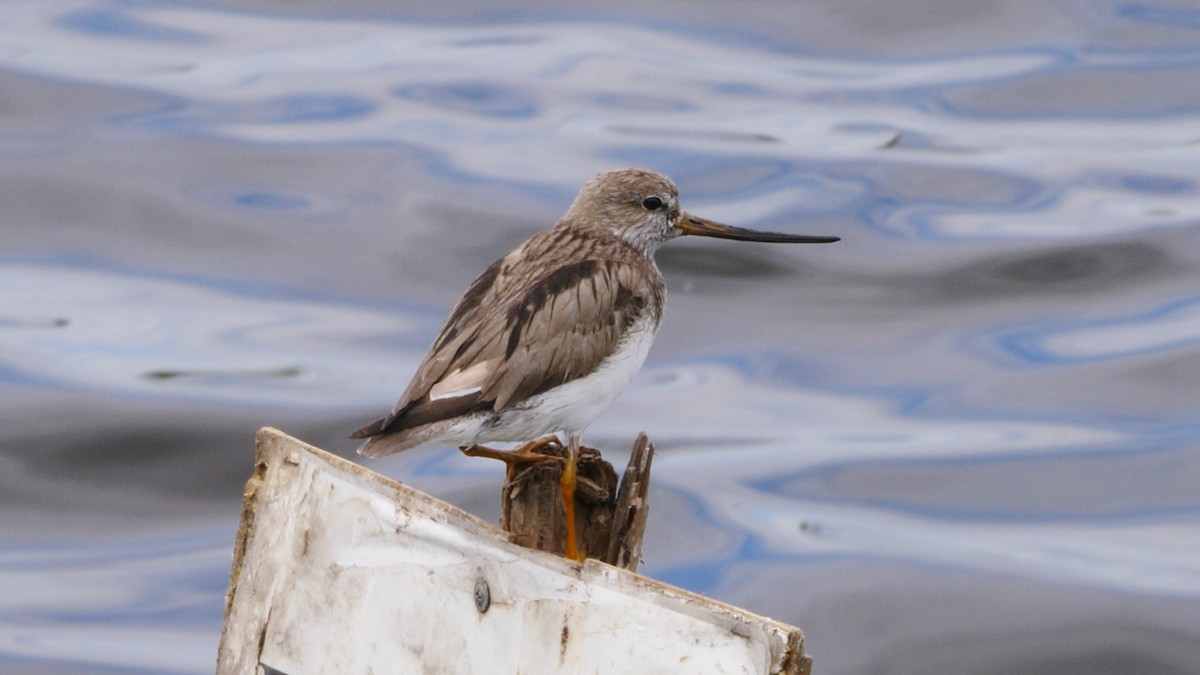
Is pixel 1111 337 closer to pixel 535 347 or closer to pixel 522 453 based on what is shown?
pixel 535 347

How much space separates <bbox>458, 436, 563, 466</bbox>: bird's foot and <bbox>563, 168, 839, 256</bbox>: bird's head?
1742mm

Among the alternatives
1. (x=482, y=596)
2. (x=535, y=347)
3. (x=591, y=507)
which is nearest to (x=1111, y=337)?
(x=535, y=347)

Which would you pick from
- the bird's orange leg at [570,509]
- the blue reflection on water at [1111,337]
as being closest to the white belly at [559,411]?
the bird's orange leg at [570,509]

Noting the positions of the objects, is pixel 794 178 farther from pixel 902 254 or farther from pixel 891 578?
pixel 891 578

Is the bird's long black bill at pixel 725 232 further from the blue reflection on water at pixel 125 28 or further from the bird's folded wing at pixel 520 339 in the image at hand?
the blue reflection on water at pixel 125 28

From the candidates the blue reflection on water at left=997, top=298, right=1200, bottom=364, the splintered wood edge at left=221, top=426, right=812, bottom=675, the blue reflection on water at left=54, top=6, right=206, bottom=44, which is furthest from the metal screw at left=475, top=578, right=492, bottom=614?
the blue reflection on water at left=54, top=6, right=206, bottom=44

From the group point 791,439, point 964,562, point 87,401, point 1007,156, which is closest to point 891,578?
point 964,562

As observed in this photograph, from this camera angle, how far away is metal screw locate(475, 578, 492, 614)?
6.08 m

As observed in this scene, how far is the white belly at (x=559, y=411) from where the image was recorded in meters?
7.58

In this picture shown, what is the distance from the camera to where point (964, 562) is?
15469mm

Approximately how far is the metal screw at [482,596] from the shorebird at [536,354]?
3.40 ft

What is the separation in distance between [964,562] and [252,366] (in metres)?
7.65

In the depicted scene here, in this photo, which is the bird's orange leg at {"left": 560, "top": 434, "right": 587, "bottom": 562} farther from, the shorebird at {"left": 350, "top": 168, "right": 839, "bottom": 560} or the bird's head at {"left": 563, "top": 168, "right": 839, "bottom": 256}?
the bird's head at {"left": 563, "top": 168, "right": 839, "bottom": 256}

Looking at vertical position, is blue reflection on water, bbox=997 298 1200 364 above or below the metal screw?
above
